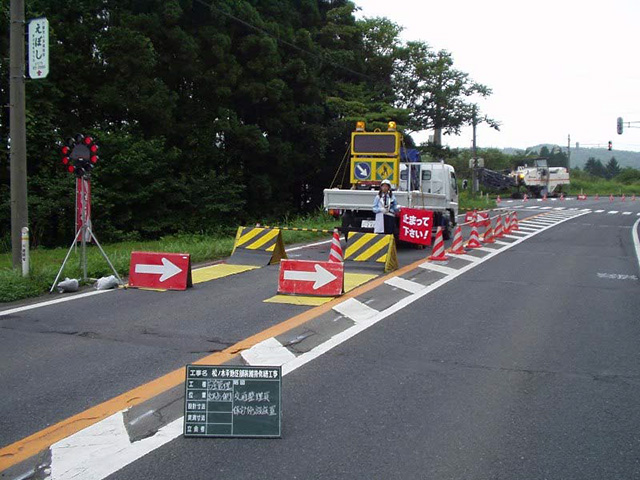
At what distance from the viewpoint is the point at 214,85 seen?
27.3 m

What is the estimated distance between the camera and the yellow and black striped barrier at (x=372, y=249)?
45.2 ft

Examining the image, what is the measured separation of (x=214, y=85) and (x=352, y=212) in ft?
39.2

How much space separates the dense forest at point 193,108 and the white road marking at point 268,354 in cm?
1674

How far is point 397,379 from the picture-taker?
643cm

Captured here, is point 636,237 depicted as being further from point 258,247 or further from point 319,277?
point 319,277

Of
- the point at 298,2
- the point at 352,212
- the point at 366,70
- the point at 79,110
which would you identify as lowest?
the point at 352,212

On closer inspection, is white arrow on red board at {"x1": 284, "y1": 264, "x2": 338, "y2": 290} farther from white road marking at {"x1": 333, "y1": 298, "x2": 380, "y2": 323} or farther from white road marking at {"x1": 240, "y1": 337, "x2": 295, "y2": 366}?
white road marking at {"x1": 240, "y1": 337, "x2": 295, "y2": 366}

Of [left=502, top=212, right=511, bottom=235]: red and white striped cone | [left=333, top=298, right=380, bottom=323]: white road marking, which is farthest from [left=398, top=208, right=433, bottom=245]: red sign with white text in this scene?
[left=333, top=298, right=380, bottom=323]: white road marking

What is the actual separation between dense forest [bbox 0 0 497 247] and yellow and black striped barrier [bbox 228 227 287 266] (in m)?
10.1

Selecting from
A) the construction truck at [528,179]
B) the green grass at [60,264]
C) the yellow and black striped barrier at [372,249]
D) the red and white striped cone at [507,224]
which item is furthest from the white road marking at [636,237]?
the construction truck at [528,179]

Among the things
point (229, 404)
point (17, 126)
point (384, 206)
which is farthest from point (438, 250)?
point (229, 404)

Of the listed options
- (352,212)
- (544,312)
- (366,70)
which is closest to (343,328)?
(544,312)

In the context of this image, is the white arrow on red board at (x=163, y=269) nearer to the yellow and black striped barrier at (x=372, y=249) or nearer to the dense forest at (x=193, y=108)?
the yellow and black striped barrier at (x=372, y=249)

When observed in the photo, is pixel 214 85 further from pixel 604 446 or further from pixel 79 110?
pixel 604 446
